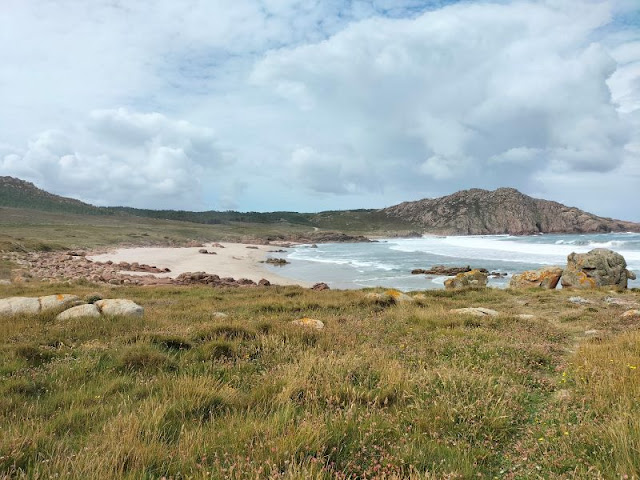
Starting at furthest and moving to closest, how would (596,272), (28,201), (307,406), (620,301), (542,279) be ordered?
(28,201) → (542,279) → (596,272) → (620,301) → (307,406)

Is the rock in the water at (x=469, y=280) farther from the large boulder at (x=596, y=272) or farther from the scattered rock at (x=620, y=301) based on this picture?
the scattered rock at (x=620, y=301)

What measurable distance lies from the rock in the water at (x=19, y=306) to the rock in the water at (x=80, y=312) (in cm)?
111

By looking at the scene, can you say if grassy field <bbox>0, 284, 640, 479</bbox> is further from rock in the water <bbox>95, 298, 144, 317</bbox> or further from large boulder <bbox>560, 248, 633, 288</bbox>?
large boulder <bbox>560, 248, 633, 288</bbox>

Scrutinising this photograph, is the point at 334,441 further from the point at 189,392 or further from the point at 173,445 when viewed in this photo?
the point at 189,392

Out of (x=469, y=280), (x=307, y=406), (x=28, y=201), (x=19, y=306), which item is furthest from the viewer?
(x=28, y=201)

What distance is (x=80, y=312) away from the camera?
395 inches

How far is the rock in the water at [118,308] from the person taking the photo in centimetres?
1041

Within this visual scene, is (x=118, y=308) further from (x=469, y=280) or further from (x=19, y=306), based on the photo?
(x=469, y=280)

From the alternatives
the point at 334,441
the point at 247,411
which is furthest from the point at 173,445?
the point at 334,441

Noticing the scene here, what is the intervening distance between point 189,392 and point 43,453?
5.11ft

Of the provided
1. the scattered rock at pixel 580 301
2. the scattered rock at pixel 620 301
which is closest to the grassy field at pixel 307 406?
the scattered rock at pixel 580 301

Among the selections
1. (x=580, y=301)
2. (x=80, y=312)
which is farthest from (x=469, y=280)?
(x=80, y=312)

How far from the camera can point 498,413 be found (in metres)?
4.41

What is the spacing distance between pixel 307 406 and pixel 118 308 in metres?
8.44
